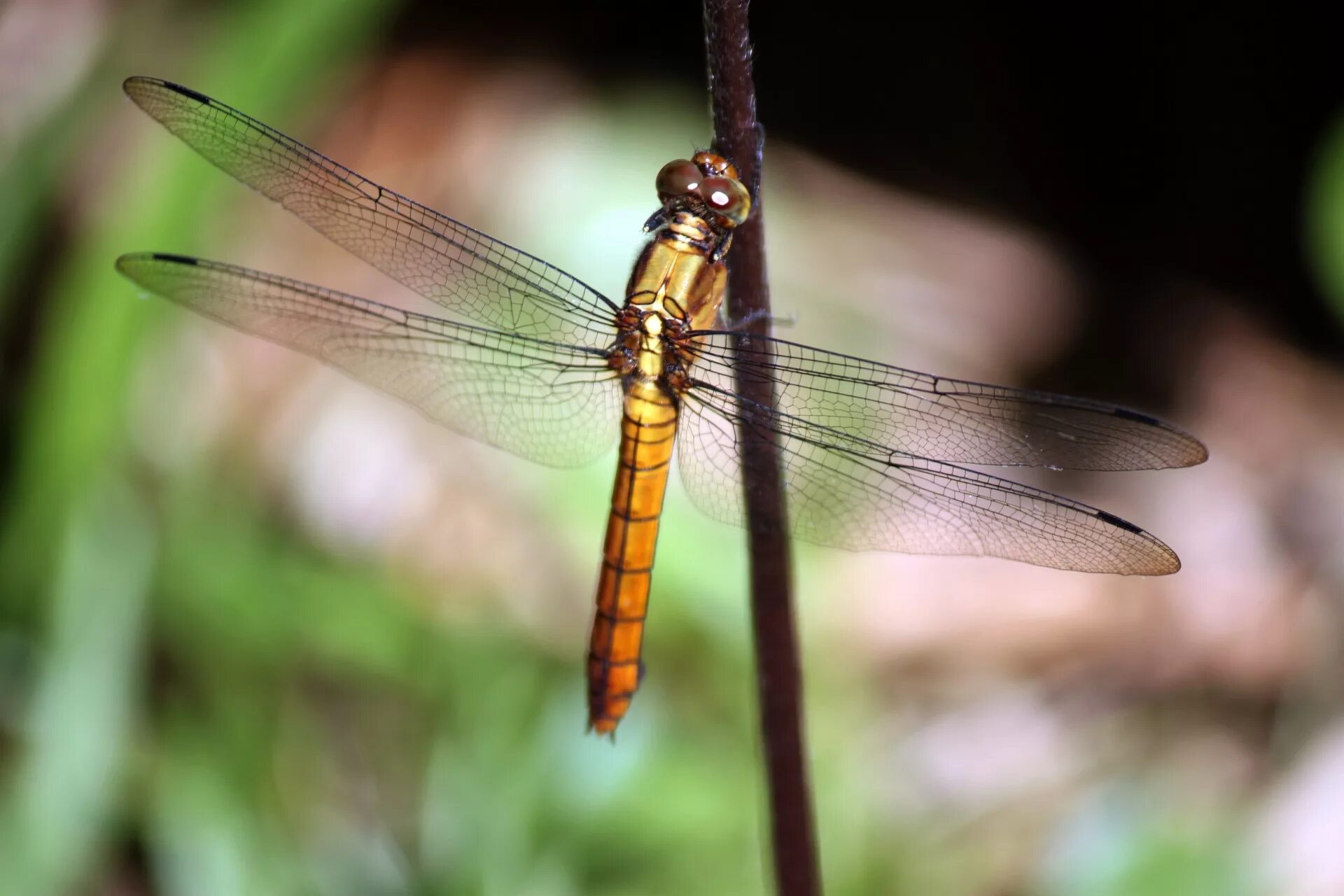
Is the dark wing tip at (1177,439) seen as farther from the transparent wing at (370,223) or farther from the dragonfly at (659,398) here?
the transparent wing at (370,223)

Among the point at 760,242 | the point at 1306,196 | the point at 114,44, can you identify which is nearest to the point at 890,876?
the point at 760,242

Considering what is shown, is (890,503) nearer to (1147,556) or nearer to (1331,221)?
(1147,556)

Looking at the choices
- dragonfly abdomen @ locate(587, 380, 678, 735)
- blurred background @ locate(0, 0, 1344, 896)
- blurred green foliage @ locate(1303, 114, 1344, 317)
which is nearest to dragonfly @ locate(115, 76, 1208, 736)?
dragonfly abdomen @ locate(587, 380, 678, 735)

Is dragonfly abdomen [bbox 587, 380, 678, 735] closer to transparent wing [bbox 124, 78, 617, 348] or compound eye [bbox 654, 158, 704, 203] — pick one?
transparent wing [bbox 124, 78, 617, 348]

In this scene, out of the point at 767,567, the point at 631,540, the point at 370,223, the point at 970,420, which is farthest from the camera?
the point at 370,223

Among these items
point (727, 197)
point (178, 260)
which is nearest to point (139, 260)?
point (178, 260)
